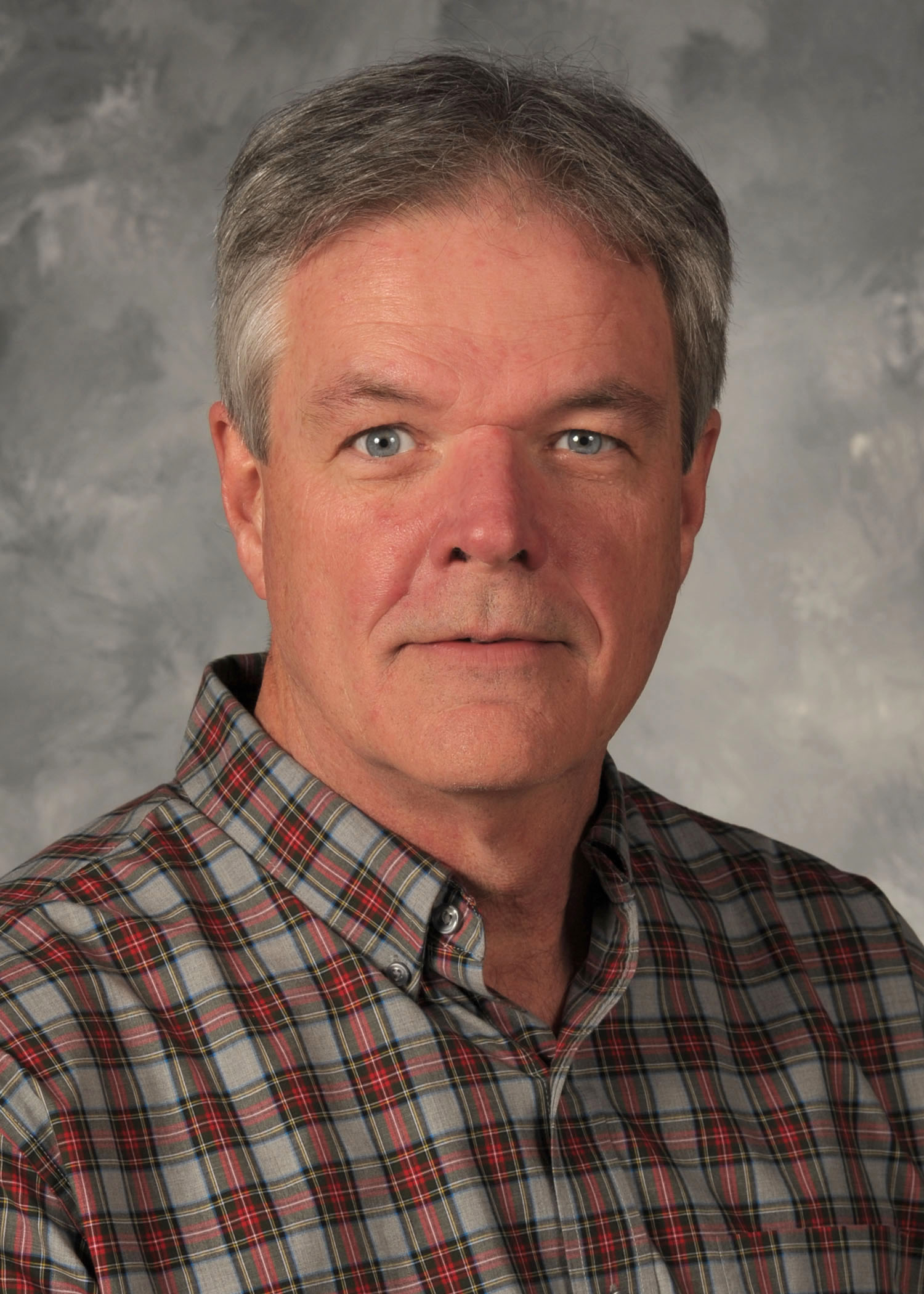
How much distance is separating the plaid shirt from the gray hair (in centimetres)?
63

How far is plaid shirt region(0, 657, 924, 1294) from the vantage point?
2.31m

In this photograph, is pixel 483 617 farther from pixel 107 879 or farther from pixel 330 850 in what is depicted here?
pixel 107 879

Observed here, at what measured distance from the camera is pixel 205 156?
4.64 m

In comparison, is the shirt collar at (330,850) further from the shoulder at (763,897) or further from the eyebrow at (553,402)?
the eyebrow at (553,402)

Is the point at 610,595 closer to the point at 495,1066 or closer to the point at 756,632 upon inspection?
the point at 495,1066

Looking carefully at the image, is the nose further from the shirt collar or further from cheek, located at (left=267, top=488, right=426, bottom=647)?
the shirt collar

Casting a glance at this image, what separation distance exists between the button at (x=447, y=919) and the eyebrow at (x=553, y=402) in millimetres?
688

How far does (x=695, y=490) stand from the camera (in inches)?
119

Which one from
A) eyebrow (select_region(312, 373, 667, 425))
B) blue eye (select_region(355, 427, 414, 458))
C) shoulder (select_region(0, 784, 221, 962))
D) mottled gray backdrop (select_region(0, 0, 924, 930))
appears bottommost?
shoulder (select_region(0, 784, 221, 962))

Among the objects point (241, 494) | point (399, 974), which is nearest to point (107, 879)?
point (399, 974)

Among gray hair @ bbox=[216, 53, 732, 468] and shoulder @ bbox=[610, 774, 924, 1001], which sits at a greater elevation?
gray hair @ bbox=[216, 53, 732, 468]

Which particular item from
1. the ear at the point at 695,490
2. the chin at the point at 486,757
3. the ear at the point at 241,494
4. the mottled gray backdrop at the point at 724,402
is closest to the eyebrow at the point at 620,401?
the ear at the point at 695,490

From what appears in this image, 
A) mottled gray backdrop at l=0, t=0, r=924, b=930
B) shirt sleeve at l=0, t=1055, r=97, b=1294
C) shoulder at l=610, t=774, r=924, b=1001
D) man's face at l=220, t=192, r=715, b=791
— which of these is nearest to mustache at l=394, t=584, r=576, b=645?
man's face at l=220, t=192, r=715, b=791

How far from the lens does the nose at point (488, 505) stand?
2.46 meters
